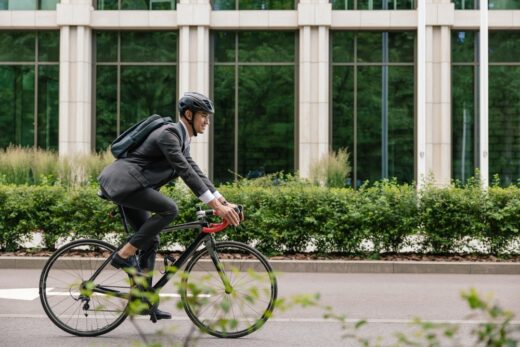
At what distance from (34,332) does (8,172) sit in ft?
48.2

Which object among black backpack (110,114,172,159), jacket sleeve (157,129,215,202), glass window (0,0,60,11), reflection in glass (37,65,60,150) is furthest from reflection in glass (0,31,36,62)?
jacket sleeve (157,129,215,202)

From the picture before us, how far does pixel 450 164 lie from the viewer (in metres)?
26.9

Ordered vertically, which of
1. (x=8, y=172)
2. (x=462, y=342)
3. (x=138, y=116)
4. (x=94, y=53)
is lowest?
(x=462, y=342)

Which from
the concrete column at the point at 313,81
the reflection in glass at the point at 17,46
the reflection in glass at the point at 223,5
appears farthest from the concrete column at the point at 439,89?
the reflection in glass at the point at 17,46

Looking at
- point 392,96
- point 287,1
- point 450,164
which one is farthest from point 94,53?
point 450,164

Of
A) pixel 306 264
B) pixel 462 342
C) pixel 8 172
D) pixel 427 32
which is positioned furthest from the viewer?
pixel 427 32

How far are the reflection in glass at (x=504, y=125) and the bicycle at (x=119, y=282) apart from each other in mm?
21922

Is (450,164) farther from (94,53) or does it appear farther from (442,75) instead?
(94,53)

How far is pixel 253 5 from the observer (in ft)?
89.0

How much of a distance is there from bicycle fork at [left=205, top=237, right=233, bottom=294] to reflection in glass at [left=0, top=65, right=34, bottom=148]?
21.9 meters

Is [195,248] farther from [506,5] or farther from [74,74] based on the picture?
[506,5]

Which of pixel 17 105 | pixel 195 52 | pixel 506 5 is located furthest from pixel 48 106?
pixel 506 5

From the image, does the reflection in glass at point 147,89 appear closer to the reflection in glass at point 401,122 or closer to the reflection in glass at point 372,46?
the reflection in glass at point 372,46

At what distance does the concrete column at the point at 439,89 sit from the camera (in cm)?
2666
